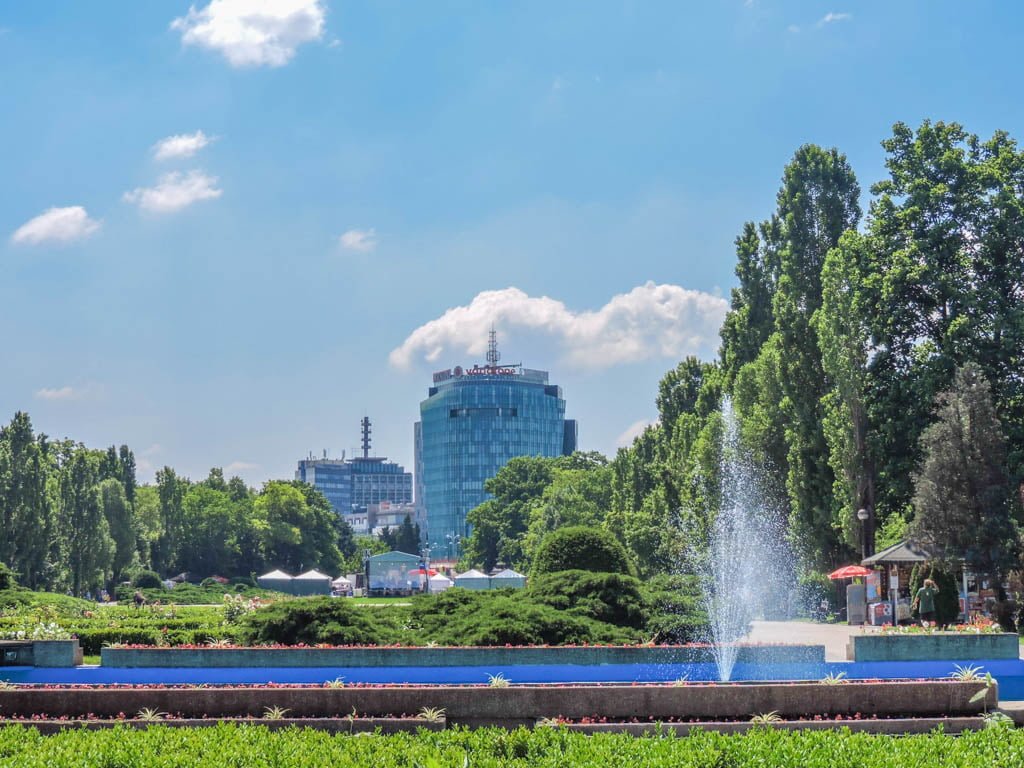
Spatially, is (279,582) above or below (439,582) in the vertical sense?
above

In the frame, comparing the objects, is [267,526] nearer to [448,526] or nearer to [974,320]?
[974,320]

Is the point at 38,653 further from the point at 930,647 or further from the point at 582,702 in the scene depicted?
the point at 930,647

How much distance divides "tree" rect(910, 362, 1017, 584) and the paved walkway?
3285 millimetres

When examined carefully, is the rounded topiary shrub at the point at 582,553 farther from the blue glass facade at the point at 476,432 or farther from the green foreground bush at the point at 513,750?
the blue glass facade at the point at 476,432

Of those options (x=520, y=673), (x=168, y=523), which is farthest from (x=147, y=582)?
(x=520, y=673)

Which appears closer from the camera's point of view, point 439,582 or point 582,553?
point 582,553

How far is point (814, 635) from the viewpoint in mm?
27141

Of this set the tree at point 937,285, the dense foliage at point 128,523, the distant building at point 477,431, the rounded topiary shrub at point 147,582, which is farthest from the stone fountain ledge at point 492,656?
the distant building at point 477,431

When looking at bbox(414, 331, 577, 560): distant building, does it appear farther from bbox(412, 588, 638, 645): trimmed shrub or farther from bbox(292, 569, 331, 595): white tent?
bbox(412, 588, 638, 645): trimmed shrub

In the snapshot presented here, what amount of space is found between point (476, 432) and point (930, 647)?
17083 centimetres

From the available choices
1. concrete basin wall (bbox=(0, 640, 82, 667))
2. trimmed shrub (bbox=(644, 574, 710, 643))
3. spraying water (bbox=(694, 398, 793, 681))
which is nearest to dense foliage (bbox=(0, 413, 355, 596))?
spraying water (bbox=(694, 398, 793, 681))

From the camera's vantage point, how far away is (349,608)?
21.7 m

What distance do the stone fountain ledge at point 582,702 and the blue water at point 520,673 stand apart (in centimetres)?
522

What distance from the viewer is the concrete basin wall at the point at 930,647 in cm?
2012
